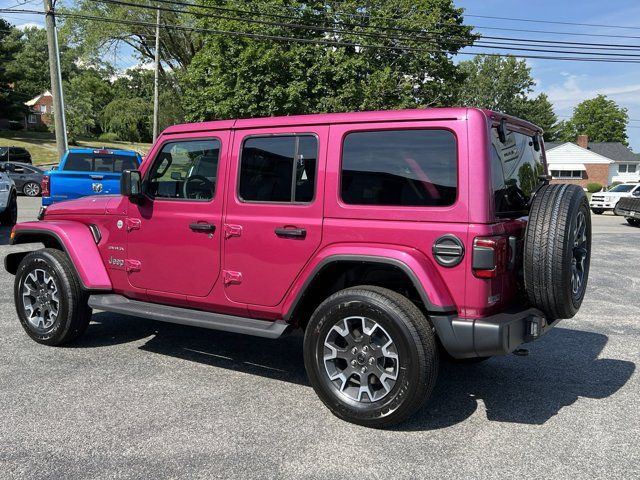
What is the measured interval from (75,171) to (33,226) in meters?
6.78

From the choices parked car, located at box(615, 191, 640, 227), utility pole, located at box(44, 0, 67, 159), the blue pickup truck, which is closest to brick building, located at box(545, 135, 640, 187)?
parked car, located at box(615, 191, 640, 227)

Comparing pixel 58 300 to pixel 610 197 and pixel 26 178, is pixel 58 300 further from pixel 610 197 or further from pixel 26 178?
pixel 610 197

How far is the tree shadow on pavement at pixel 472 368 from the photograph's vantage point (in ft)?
13.0

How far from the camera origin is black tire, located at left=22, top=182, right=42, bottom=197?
23969mm

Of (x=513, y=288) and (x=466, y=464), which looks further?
(x=513, y=288)

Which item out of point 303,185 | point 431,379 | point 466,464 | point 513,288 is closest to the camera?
point 466,464

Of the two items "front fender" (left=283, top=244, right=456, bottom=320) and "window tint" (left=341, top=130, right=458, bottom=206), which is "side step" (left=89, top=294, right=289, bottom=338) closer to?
"front fender" (left=283, top=244, right=456, bottom=320)

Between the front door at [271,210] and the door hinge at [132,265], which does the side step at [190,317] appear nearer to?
the front door at [271,210]

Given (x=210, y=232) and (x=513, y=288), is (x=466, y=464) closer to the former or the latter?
(x=513, y=288)

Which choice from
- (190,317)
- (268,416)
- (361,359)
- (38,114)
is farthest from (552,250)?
(38,114)

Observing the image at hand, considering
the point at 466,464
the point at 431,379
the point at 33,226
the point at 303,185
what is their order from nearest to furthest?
the point at 466,464 → the point at 431,379 → the point at 303,185 → the point at 33,226

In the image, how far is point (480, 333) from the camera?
3326 mm

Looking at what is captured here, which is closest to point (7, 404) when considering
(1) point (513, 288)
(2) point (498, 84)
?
(1) point (513, 288)

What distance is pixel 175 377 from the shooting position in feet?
14.5
